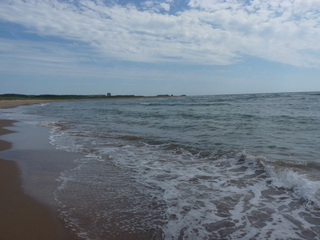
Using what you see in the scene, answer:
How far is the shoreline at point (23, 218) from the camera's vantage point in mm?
2602

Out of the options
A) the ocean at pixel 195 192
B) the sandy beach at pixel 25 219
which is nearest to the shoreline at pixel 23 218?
the sandy beach at pixel 25 219

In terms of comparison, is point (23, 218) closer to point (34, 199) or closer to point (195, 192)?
point (34, 199)

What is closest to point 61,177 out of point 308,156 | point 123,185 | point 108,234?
point 123,185

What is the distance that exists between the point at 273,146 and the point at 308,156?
127 cm

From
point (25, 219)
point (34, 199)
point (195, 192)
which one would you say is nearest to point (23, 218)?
point (25, 219)

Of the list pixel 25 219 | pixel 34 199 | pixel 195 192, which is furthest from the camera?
pixel 195 192

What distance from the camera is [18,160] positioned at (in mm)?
5734

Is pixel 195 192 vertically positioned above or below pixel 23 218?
below

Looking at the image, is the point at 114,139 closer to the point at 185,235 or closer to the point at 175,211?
the point at 175,211

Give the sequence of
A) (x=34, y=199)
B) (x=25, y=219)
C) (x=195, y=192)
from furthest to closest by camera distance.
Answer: (x=195, y=192)
(x=34, y=199)
(x=25, y=219)

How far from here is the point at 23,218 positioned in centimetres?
294

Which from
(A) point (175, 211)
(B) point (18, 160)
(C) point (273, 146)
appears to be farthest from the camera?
(C) point (273, 146)

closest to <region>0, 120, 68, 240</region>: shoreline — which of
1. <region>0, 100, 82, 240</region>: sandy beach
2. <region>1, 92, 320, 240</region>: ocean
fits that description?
<region>0, 100, 82, 240</region>: sandy beach

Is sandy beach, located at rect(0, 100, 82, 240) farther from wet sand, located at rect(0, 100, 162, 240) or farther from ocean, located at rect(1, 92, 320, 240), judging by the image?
ocean, located at rect(1, 92, 320, 240)
